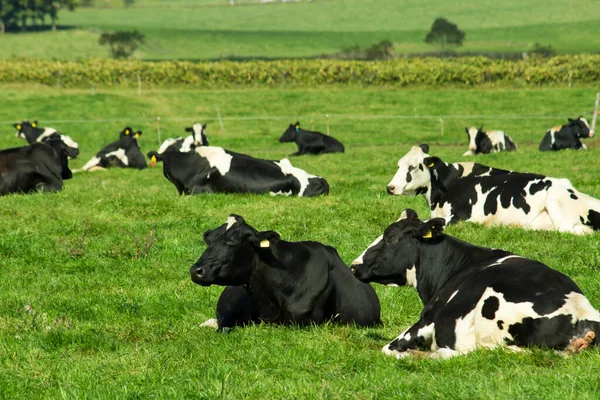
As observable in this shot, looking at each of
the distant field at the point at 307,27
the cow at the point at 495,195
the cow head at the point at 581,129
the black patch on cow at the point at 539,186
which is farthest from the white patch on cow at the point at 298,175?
the distant field at the point at 307,27

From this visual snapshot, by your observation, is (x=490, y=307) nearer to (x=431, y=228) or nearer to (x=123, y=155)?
(x=431, y=228)

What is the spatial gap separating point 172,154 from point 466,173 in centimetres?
723

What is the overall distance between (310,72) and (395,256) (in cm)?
5906

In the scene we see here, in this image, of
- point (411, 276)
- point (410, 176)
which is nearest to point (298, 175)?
point (410, 176)

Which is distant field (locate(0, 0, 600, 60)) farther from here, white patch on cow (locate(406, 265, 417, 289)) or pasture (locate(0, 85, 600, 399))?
white patch on cow (locate(406, 265, 417, 289))

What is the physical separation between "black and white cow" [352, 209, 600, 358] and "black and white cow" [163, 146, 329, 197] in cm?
994

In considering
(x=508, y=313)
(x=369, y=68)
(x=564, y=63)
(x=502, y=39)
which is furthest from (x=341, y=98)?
(x=502, y=39)

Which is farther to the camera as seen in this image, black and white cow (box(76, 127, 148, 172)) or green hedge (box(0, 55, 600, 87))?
green hedge (box(0, 55, 600, 87))

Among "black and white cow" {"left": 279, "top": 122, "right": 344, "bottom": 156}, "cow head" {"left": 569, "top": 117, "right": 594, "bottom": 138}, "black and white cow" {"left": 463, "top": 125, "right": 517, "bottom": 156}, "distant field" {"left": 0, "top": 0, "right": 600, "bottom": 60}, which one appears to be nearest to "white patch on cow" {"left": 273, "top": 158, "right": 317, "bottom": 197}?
"black and white cow" {"left": 463, "top": 125, "right": 517, "bottom": 156}

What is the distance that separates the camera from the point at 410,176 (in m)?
15.1

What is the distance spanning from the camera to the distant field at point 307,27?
395 ft

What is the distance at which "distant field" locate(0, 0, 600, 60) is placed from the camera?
395 ft

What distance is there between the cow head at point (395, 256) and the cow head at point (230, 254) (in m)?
0.99

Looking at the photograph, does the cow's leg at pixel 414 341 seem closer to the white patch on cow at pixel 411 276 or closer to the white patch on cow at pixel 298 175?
the white patch on cow at pixel 411 276
